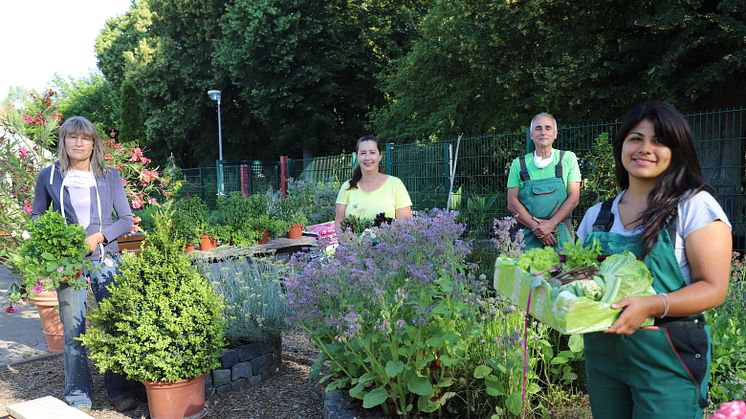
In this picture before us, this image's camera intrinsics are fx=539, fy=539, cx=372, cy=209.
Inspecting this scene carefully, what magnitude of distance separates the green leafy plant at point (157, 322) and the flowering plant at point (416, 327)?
0.88m

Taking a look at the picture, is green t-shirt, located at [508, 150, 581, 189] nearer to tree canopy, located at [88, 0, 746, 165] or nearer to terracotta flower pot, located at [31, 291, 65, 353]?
terracotta flower pot, located at [31, 291, 65, 353]

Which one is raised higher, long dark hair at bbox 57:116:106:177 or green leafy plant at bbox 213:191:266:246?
long dark hair at bbox 57:116:106:177

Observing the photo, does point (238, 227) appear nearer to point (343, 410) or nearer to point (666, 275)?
point (343, 410)

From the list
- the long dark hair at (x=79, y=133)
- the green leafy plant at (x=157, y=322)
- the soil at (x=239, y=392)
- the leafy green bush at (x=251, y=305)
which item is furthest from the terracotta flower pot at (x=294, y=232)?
the green leafy plant at (x=157, y=322)

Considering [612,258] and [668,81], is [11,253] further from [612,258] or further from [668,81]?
[668,81]

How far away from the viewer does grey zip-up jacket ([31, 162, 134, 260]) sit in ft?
12.2

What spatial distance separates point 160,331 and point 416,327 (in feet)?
5.80

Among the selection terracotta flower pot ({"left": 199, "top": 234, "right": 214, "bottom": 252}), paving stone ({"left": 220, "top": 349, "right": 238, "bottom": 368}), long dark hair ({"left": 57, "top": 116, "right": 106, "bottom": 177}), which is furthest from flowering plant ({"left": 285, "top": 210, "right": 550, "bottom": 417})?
terracotta flower pot ({"left": 199, "top": 234, "right": 214, "bottom": 252})

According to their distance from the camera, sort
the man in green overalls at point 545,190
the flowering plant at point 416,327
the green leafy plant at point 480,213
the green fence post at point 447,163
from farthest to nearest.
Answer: the green fence post at point 447,163 → the green leafy plant at point 480,213 → the man in green overalls at point 545,190 → the flowering plant at point 416,327

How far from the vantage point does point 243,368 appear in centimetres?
409

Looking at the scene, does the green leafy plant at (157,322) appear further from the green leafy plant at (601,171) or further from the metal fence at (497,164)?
the green leafy plant at (601,171)

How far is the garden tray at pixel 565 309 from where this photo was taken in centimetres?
145

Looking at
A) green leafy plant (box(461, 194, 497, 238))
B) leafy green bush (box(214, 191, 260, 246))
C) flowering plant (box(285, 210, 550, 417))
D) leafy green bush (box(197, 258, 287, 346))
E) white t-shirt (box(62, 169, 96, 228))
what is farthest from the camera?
green leafy plant (box(461, 194, 497, 238))

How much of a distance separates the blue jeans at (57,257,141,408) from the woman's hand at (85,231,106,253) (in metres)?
0.14
